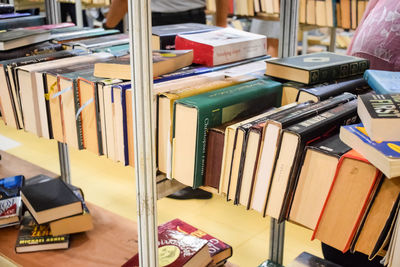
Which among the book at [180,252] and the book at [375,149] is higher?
the book at [375,149]

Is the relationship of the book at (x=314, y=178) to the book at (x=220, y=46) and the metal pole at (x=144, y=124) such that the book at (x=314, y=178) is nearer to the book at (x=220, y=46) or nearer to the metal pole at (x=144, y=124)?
the metal pole at (x=144, y=124)

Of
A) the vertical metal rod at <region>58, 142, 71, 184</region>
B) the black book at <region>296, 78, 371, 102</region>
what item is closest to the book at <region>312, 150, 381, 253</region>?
the black book at <region>296, 78, 371, 102</region>

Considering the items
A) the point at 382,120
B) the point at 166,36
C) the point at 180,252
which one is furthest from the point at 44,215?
the point at 382,120

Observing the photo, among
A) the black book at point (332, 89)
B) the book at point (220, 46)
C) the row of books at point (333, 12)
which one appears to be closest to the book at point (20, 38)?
the book at point (220, 46)

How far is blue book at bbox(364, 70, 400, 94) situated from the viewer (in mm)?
975

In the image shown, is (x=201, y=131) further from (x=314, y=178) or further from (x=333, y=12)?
(x=333, y=12)

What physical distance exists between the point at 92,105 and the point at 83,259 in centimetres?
67

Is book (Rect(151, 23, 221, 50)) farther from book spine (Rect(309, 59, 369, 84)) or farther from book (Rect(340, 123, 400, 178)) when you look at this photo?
book (Rect(340, 123, 400, 178))

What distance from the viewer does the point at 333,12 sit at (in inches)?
161

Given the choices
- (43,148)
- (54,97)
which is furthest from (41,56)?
(43,148)

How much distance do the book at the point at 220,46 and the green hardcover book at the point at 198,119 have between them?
262 millimetres

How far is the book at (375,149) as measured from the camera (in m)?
0.71

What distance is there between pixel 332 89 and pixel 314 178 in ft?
1.13

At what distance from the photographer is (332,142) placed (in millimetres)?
915
